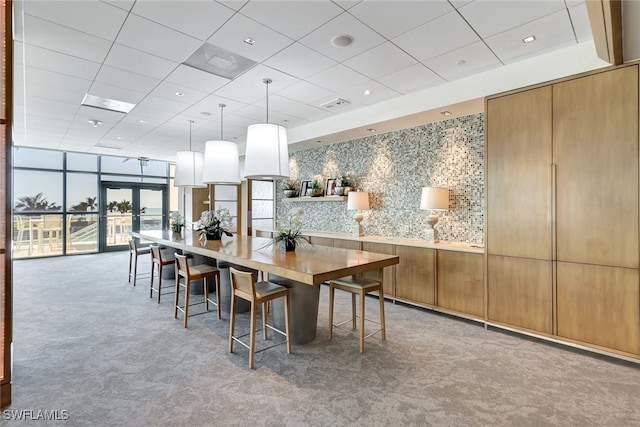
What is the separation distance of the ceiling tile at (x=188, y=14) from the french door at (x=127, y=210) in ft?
27.0

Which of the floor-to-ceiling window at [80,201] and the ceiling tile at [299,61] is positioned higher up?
the ceiling tile at [299,61]

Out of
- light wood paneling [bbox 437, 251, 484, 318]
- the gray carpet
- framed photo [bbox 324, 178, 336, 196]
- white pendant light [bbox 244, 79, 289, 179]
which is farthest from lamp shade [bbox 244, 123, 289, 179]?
framed photo [bbox 324, 178, 336, 196]

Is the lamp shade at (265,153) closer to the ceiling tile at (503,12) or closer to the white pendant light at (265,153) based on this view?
the white pendant light at (265,153)

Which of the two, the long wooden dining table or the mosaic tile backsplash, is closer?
the long wooden dining table

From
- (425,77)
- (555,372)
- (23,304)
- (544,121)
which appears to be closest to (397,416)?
(555,372)

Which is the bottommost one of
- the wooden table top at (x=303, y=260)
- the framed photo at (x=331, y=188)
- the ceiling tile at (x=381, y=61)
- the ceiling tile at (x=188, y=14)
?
the wooden table top at (x=303, y=260)

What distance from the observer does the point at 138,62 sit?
340 cm

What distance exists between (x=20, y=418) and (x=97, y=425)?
543mm

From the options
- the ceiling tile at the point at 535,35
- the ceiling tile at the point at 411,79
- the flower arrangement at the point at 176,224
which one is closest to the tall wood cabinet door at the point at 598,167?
the ceiling tile at the point at 535,35

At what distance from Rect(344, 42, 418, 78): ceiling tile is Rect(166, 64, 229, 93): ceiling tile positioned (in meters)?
1.61

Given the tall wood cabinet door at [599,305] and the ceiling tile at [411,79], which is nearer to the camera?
the tall wood cabinet door at [599,305]

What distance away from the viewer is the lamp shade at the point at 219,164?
4465mm

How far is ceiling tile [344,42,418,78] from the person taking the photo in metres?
3.15

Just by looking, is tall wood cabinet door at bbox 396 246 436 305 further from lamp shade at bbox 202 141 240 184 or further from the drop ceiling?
lamp shade at bbox 202 141 240 184
